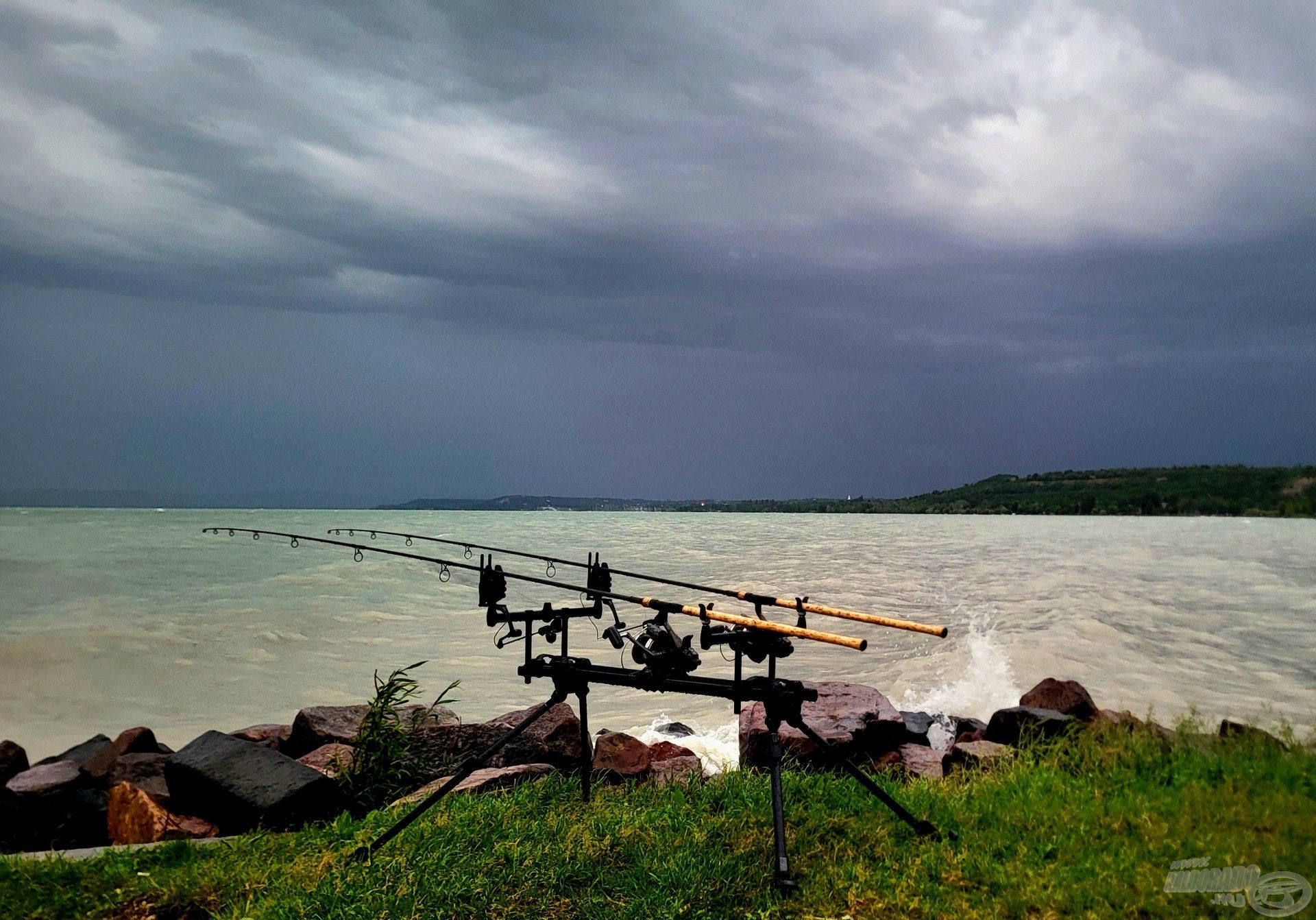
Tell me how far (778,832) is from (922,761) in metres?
4.88

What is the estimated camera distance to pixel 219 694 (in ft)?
57.4

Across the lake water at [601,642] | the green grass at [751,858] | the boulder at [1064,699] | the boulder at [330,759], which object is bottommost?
the lake water at [601,642]

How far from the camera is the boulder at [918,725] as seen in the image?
35.0ft

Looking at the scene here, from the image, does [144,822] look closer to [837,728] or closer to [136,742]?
[136,742]

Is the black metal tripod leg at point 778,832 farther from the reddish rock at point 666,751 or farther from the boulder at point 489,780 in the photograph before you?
the reddish rock at point 666,751

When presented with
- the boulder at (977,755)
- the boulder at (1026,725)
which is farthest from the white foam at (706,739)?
the boulder at (977,755)

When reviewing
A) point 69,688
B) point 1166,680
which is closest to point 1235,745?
point 1166,680

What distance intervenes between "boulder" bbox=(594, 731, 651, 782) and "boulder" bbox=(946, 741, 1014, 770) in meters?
3.07

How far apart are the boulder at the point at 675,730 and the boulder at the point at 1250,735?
7.37 metres

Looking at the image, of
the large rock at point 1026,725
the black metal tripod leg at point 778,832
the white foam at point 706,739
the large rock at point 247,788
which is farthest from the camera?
the white foam at point 706,739

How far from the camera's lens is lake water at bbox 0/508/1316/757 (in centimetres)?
1591

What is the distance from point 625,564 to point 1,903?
102ft

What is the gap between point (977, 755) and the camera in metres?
7.84

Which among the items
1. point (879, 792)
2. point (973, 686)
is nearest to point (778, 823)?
point (879, 792)
